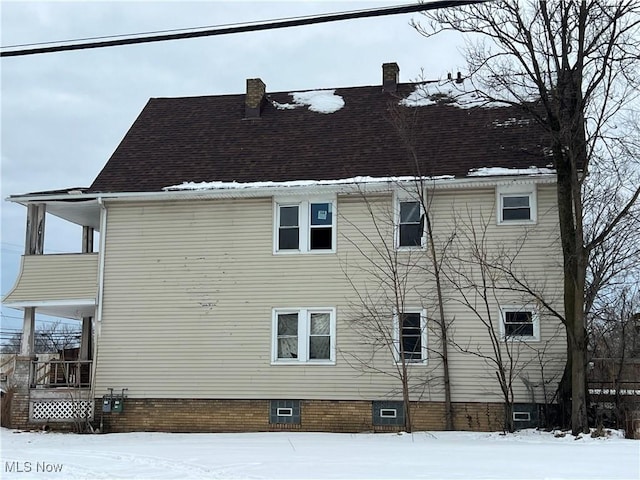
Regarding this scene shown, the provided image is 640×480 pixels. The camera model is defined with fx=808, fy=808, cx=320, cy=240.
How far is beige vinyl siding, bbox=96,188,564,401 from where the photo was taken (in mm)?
19375

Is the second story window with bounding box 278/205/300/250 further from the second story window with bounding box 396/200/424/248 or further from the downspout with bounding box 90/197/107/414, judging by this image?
the downspout with bounding box 90/197/107/414

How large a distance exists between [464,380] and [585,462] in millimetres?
7120

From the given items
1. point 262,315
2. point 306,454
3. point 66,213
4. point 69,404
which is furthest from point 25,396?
point 306,454

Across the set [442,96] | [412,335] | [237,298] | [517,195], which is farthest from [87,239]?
[517,195]

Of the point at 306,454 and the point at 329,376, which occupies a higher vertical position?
the point at 329,376

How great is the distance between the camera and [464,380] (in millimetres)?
18953

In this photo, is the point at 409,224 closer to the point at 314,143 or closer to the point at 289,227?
the point at 289,227

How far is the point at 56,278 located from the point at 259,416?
21.4 feet

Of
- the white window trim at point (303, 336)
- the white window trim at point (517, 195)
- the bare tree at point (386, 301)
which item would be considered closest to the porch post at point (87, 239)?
the white window trim at point (303, 336)

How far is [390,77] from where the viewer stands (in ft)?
77.7

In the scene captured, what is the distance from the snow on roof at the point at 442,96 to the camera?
22375 mm

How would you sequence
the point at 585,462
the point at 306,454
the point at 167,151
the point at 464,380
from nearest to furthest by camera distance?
the point at 585,462
the point at 306,454
the point at 464,380
the point at 167,151

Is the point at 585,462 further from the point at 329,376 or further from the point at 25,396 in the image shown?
the point at 25,396

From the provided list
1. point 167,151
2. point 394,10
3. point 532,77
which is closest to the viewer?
point 394,10
